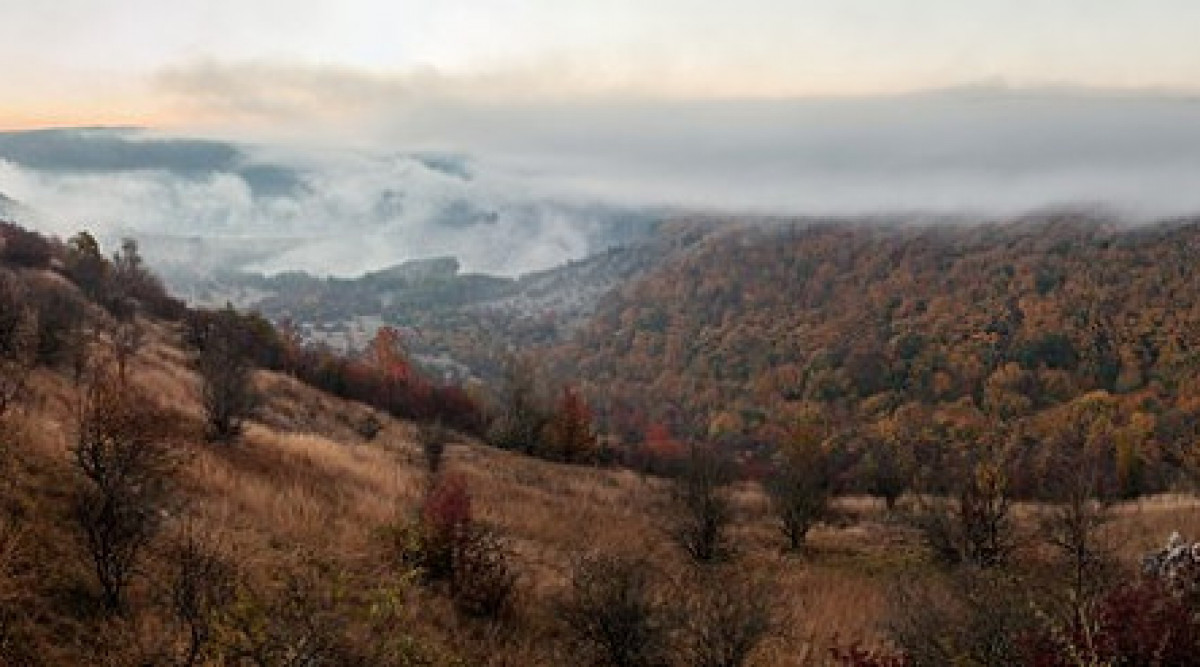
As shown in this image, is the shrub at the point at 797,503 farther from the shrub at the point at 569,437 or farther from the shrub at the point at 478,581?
the shrub at the point at 569,437

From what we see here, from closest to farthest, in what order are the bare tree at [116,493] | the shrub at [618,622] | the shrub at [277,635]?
1. the shrub at [277,635]
2. the bare tree at [116,493]
3. the shrub at [618,622]

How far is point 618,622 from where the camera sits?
14617mm

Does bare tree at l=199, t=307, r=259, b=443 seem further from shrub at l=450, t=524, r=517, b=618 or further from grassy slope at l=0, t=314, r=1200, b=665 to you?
shrub at l=450, t=524, r=517, b=618

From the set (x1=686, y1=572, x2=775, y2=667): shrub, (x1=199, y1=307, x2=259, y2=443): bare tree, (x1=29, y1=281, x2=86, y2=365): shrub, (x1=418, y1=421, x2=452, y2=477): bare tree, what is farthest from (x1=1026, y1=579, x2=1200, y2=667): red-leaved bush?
(x1=29, y1=281, x2=86, y2=365): shrub

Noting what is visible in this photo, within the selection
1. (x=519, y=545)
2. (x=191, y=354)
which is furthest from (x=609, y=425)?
(x=519, y=545)

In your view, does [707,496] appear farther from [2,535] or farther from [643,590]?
[2,535]

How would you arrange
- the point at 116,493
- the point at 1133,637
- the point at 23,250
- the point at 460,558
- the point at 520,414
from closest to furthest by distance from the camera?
the point at 1133,637 < the point at 116,493 < the point at 460,558 < the point at 23,250 < the point at 520,414

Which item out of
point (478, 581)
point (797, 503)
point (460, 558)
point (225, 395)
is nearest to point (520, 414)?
point (797, 503)

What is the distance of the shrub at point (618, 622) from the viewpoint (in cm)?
1452

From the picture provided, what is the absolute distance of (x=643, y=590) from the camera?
15930mm

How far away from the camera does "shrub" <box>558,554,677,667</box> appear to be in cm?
1452


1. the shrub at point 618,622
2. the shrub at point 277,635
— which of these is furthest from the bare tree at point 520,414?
the shrub at point 277,635

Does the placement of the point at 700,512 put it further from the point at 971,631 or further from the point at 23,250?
the point at 23,250

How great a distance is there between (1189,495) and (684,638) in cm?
3884
